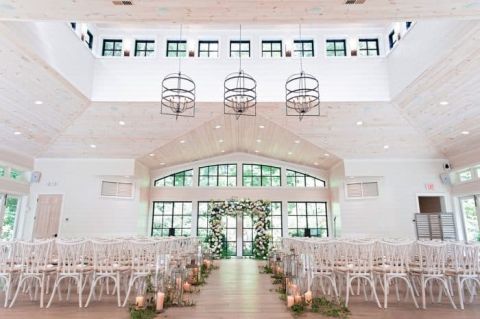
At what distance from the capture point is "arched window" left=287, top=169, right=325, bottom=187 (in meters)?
13.9

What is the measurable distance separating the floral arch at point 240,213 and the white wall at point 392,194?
3513 millimetres

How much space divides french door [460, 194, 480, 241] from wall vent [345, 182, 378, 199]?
8.52 feet

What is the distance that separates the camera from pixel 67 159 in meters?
10.7

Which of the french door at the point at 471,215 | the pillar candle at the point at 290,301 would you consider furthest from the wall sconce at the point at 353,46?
the pillar candle at the point at 290,301

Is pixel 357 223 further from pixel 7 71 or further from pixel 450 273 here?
pixel 7 71

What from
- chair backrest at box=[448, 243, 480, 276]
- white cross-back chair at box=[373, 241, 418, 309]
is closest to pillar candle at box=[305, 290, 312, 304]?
white cross-back chair at box=[373, 241, 418, 309]

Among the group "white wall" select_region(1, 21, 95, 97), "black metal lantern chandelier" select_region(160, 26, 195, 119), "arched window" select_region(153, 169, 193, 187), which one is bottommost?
"arched window" select_region(153, 169, 193, 187)

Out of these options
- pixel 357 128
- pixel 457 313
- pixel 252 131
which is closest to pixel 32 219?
pixel 252 131

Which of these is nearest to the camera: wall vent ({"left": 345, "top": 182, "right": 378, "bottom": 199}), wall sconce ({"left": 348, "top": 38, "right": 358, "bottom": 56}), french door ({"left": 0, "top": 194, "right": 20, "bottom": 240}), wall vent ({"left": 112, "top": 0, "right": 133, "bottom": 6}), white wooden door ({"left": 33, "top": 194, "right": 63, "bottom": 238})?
wall vent ({"left": 112, "top": 0, "right": 133, "bottom": 6})

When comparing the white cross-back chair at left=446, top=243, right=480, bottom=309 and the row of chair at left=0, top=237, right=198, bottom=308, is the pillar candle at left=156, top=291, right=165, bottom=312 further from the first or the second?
the white cross-back chair at left=446, top=243, right=480, bottom=309

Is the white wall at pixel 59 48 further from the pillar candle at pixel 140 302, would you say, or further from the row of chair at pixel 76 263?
the pillar candle at pixel 140 302

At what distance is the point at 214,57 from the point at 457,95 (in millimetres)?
5868

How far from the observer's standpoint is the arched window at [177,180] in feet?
45.4

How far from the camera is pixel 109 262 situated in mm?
4742
